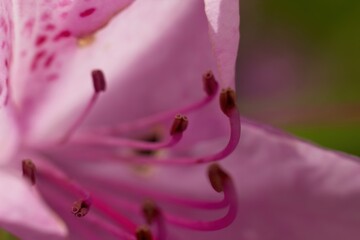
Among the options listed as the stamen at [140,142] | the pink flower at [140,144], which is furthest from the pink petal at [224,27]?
the stamen at [140,142]

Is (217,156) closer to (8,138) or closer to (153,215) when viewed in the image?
(153,215)

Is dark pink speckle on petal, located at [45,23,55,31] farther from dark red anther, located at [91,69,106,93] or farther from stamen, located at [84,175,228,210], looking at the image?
stamen, located at [84,175,228,210]

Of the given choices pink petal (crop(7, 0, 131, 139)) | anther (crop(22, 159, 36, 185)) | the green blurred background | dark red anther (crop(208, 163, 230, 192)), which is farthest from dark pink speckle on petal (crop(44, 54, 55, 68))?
the green blurred background

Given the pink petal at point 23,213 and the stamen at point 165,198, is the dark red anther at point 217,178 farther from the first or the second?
the pink petal at point 23,213

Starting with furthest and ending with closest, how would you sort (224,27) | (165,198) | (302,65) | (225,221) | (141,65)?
1. (302,65)
2. (141,65)
3. (165,198)
4. (225,221)
5. (224,27)

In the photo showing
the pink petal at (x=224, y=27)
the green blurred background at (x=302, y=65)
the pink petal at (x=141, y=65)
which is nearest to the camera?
the pink petal at (x=224, y=27)

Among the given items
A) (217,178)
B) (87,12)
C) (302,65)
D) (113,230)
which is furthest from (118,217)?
(302,65)

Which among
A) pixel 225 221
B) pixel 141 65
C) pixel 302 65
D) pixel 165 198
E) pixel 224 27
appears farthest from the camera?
pixel 302 65

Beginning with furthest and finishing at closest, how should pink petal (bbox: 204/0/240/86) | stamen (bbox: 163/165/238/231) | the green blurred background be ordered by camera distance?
the green blurred background → stamen (bbox: 163/165/238/231) → pink petal (bbox: 204/0/240/86)
